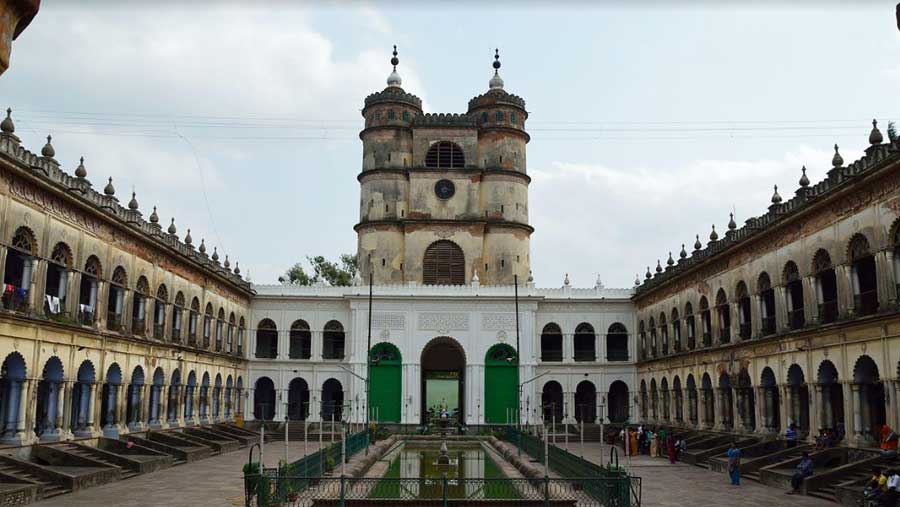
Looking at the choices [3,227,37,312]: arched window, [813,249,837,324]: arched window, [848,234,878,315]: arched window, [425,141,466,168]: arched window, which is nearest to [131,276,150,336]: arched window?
[3,227,37,312]: arched window

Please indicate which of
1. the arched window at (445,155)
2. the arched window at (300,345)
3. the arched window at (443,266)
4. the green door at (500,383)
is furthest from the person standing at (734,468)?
the arched window at (445,155)

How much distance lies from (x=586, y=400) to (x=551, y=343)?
147 inches

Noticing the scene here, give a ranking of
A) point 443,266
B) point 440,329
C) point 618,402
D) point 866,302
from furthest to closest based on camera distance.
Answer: point 443,266
point 618,402
point 440,329
point 866,302

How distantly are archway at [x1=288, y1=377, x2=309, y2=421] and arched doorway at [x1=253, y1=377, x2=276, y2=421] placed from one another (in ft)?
3.43

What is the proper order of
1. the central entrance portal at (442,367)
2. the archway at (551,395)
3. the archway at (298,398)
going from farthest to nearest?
the central entrance portal at (442,367) < the archway at (551,395) < the archway at (298,398)

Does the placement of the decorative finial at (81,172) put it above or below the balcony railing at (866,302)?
above

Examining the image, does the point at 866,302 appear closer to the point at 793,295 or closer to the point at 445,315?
the point at 793,295

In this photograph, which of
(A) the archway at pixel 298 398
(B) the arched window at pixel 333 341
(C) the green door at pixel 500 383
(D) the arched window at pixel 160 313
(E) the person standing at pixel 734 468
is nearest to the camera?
(E) the person standing at pixel 734 468

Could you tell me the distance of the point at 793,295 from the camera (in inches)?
1064

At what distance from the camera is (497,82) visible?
53562mm

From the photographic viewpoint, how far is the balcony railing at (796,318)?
26.2m

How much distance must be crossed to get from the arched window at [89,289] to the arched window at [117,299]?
3.53ft

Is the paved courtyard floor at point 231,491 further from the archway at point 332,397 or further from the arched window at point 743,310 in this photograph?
the archway at point 332,397

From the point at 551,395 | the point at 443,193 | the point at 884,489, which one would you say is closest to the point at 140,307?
the point at 443,193
